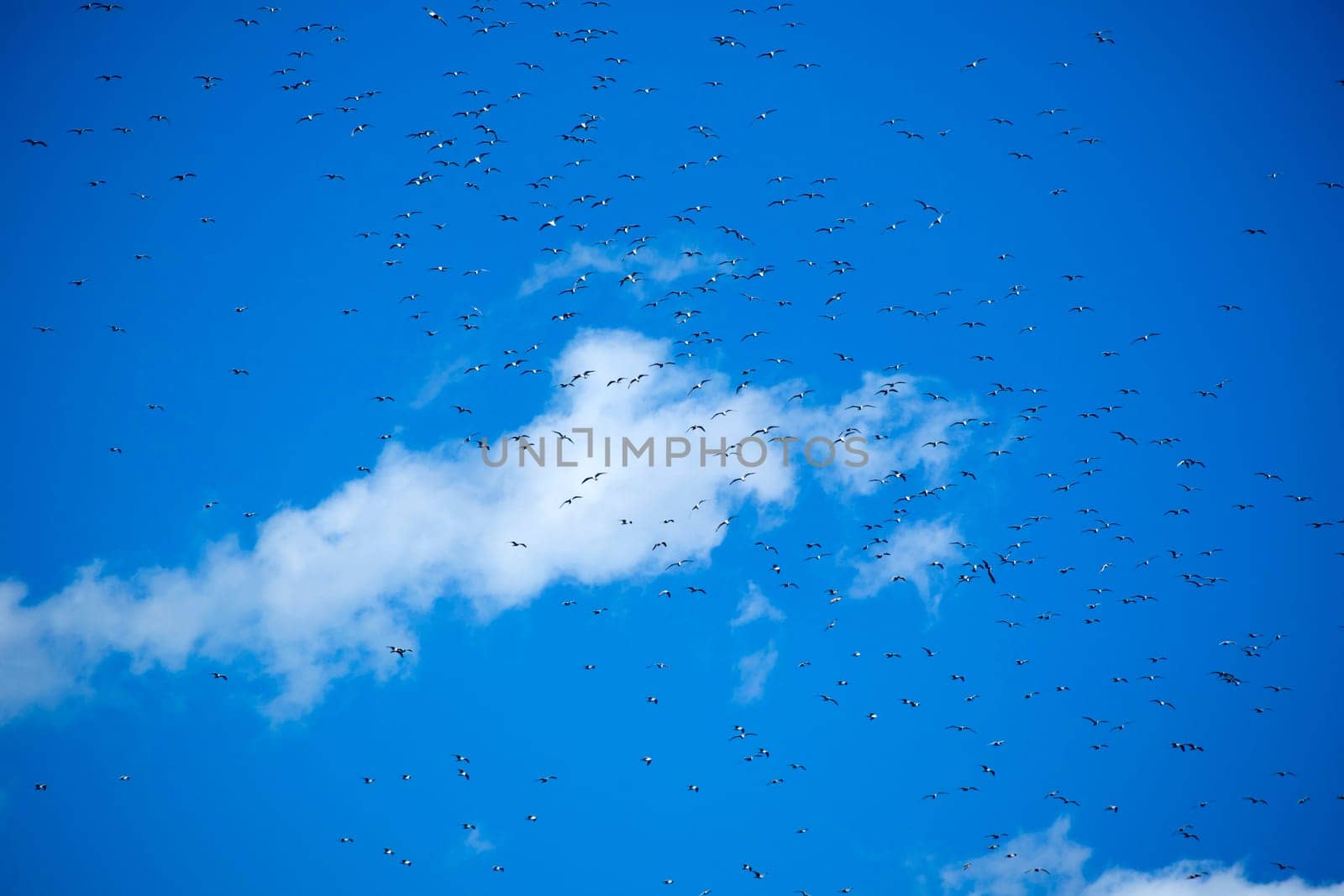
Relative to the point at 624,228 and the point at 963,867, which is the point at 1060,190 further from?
the point at 963,867

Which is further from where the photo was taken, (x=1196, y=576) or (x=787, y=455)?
(x=787, y=455)

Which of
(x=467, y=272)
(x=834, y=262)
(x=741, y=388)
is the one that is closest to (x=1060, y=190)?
(x=834, y=262)

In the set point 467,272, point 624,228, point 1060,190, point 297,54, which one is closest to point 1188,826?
point 1060,190

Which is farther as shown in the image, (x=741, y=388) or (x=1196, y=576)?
(x=741, y=388)

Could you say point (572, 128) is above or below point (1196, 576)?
above

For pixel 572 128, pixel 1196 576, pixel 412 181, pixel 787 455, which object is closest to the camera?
pixel 412 181

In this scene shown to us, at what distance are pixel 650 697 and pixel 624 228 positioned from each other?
75.5 feet

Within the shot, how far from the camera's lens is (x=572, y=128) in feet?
A: 204

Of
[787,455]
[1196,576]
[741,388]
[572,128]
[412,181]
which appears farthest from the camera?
[787,455]

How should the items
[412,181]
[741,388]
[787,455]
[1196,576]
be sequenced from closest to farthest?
[412,181], [1196,576], [741,388], [787,455]

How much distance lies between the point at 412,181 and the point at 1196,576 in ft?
155

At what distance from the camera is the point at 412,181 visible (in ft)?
185

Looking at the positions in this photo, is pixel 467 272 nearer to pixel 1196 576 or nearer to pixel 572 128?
pixel 572 128

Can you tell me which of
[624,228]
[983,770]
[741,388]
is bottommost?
[983,770]
